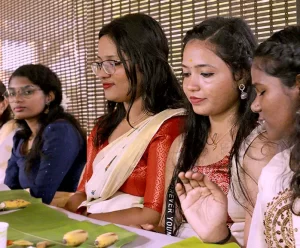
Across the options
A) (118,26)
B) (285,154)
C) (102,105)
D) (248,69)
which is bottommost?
(102,105)

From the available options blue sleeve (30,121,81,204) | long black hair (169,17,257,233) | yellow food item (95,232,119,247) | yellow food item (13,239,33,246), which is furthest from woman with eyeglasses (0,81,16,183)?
yellow food item (95,232,119,247)

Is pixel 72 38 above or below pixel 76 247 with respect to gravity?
Result: above

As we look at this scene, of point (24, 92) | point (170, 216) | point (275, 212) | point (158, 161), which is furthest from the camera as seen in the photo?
point (24, 92)

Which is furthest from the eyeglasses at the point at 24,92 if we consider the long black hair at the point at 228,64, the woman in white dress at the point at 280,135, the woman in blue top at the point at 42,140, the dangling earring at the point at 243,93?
the woman in white dress at the point at 280,135

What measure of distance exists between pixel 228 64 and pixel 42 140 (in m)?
1.33

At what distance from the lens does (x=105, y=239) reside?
1.16 m

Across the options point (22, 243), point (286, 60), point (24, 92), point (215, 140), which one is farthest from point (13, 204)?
point (24, 92)

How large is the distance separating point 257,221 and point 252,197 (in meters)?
0.19

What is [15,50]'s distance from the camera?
4.46 metres

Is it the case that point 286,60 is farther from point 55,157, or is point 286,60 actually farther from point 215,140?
point 55,157

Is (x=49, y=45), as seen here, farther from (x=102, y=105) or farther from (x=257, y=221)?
(x=257, y=221)

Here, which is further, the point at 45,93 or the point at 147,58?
the point at 45,93

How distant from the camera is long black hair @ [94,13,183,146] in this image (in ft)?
6.13

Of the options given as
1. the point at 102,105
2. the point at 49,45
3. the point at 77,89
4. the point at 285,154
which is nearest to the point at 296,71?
the point at 285,154
